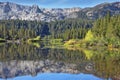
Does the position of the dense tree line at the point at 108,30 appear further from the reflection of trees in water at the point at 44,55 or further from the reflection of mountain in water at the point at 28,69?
the reflection of mountain in water at the point at 28,69

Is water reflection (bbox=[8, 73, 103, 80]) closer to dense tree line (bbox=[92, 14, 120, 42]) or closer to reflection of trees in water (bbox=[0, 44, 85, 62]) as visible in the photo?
reflection of trees in water (bbox=[0, 44, 85, 62])

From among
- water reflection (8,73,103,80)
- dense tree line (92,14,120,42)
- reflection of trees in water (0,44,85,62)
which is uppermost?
dense tree line (92,14,120,42)

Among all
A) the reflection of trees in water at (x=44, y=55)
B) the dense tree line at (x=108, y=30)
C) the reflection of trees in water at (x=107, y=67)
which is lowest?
the reflection of trees in water at (x=44, y=55)

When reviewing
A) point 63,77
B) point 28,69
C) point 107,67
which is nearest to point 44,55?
point 28,69

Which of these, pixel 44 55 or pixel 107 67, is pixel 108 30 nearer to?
pixel 44 55

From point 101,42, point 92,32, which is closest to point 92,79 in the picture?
point 101,42

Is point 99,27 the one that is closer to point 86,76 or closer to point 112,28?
point 112,28

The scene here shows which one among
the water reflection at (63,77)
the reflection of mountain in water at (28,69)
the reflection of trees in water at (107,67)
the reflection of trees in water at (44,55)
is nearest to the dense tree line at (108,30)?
the reflection of trees in water at (44,55)

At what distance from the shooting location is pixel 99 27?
538 feet

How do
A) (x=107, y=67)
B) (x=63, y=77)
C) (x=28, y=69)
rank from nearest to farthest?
(x=63, y=77) < (x=28, y=69) < (x=107, y=67)

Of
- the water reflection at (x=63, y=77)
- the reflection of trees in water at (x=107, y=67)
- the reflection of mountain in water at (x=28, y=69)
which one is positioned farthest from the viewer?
the reflection of mountain in water at (x=28, y=69)

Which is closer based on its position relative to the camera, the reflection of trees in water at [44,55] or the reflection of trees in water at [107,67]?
the reflection of trees in water at [107,67]

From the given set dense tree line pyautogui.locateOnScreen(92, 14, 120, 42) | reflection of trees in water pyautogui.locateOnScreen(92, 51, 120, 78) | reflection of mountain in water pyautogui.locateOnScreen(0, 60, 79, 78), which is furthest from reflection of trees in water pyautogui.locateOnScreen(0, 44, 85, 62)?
dense tree line pyautogui.locateOnScreen(92, 14, 120, 42)

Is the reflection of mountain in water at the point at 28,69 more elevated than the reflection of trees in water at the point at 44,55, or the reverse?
the reflection of mountain in water at the point at 28,69
